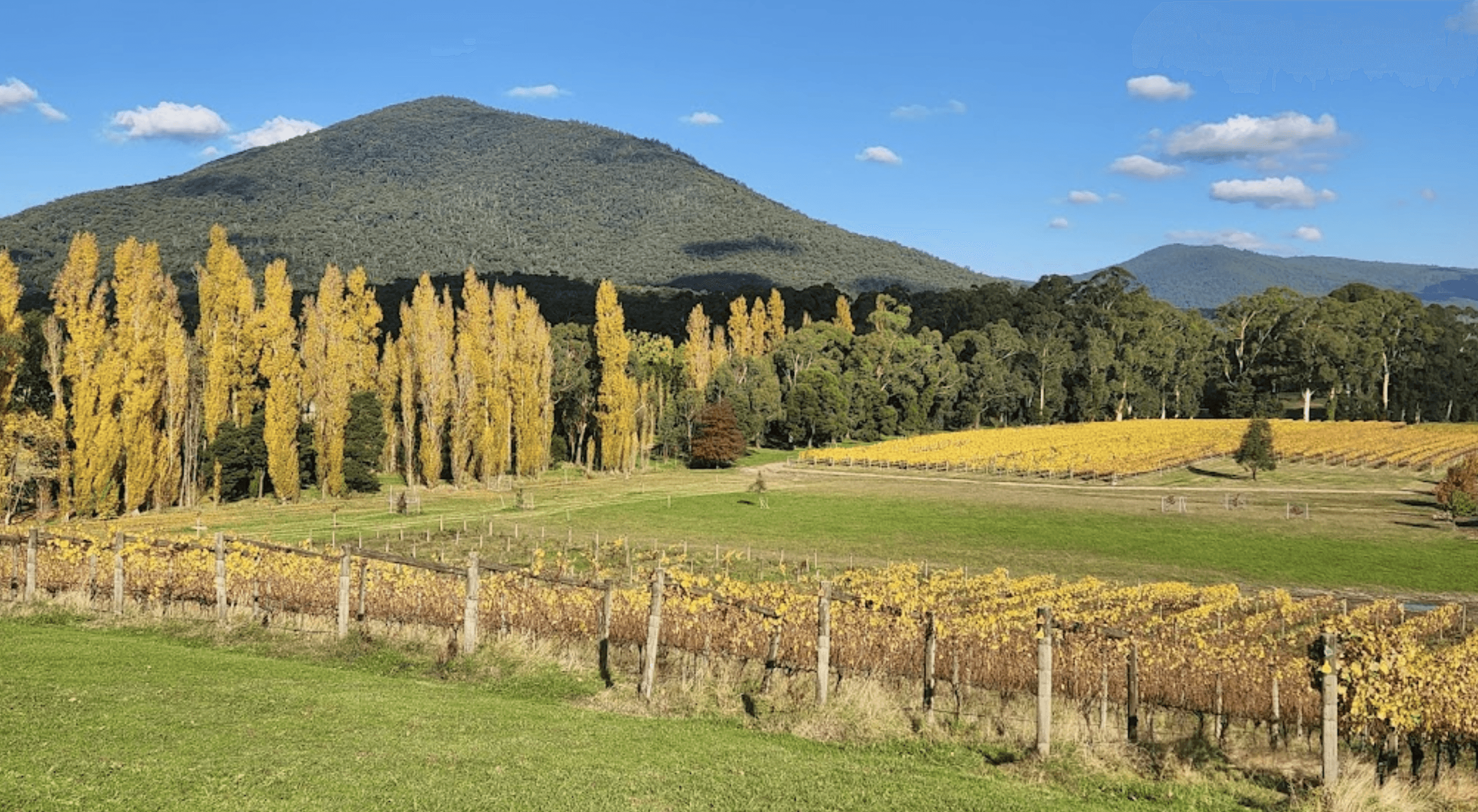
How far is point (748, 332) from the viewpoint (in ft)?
337

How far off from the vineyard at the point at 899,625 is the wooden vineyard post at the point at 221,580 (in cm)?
5

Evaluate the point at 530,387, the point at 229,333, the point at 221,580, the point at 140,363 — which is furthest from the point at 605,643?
the point at 530,387

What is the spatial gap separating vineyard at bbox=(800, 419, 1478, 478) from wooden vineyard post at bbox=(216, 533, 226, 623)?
6125cm

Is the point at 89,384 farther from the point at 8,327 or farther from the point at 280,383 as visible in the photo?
the point at 280,383

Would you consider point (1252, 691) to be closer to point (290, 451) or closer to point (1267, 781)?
point (1267, 781)

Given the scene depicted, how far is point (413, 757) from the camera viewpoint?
9.25 m

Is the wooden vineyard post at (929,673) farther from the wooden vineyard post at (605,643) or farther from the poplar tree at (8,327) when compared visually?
the poplar tree at (8,327)

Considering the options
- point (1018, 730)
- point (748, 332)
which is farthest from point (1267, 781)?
point (748, 332)

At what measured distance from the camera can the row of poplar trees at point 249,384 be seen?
44.3 m

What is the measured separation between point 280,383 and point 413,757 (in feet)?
161

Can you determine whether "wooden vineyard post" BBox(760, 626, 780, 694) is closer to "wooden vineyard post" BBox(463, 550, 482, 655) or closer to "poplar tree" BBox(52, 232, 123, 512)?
"wooden vineyard post" BBox(463, 550, 482, 655)

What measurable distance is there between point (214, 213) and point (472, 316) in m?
141

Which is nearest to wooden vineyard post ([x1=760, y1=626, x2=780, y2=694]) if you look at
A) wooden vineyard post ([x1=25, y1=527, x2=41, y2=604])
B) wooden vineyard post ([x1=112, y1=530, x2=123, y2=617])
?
wooden vineyard post ([x1=112, y1=530, x2=123, y2=617])

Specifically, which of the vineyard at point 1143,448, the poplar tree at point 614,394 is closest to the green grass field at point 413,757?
the poplar tree at point 614,394
